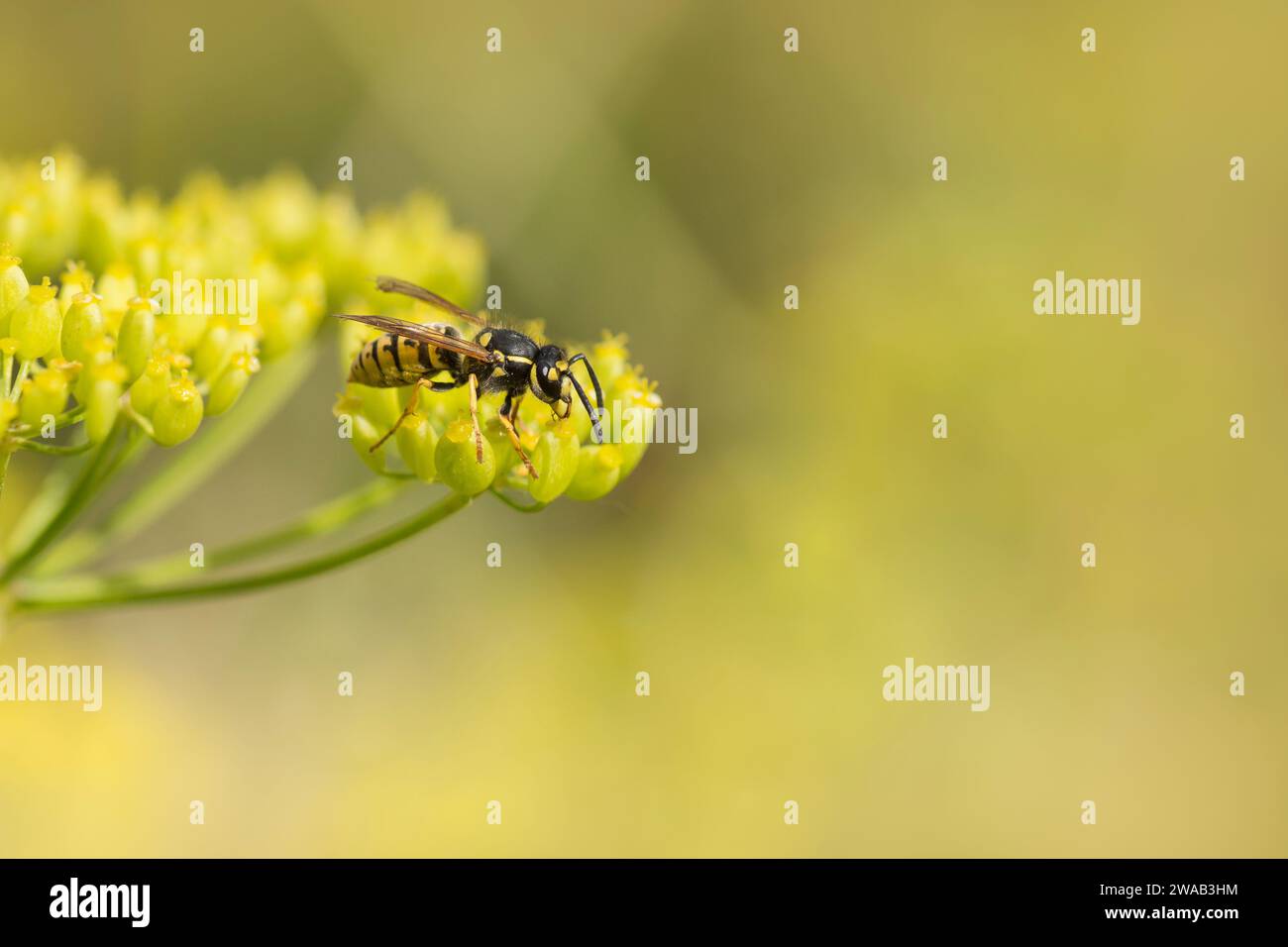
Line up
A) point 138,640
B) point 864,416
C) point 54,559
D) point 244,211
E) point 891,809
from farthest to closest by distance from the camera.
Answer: point 138,640 → point 864,416 → point 891,809 → point 244,211 → point 54,559

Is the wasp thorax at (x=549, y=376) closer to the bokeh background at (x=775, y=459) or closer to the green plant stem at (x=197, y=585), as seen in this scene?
the green plant stem at (x=197, y=585)

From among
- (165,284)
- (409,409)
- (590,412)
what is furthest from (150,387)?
(590,412)

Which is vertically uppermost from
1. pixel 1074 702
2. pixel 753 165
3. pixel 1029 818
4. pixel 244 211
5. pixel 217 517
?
pixel 753 165

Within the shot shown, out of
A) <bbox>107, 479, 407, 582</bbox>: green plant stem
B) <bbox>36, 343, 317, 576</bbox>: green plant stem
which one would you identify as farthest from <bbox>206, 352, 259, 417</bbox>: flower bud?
<bbox>36, 343, 317, 576</bbox>: green plant stem

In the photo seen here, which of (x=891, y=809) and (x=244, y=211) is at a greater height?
(x=244, y=211)

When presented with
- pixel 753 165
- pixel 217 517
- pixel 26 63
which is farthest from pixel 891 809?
pixel 26 63

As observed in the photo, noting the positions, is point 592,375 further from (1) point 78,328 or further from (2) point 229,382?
(1) point 78,328

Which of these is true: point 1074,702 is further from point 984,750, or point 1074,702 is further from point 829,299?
point 829,299
